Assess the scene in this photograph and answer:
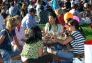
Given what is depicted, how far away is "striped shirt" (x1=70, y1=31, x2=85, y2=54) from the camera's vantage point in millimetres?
9337

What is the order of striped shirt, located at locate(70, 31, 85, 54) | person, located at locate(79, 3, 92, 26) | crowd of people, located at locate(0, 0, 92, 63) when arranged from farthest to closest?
person, located at locate(79, 3, 92, 26) < striped shirt, located at locate(70, 31, 85, 54) < crowd of people, located at locate(0, 0, 92, 63)

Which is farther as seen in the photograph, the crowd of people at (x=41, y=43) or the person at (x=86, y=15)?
the person at (x=86, y=15)

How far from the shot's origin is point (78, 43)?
9.39m

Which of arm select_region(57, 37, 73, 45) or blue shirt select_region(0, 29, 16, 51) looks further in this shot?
blue shirt select_region(0, 29, 16, 51)

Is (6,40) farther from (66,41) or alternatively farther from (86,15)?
(86,15)

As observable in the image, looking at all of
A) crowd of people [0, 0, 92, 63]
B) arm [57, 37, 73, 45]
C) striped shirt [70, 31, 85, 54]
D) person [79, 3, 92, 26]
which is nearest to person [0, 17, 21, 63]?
crowd of people [0, 0, 92, 63]

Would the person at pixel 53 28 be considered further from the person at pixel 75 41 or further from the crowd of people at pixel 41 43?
the person at pixel 75 41

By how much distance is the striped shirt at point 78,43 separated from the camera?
9337 millimetres

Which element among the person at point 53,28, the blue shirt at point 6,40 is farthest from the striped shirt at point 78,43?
the person at point 53,28

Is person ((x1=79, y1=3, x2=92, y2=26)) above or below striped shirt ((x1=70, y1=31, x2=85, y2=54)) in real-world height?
below

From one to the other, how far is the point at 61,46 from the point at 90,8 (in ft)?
46.8

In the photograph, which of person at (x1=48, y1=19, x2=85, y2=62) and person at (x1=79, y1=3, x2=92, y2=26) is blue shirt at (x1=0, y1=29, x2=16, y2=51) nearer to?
person at (x1=48, y1=19, x2=85, y2=62)

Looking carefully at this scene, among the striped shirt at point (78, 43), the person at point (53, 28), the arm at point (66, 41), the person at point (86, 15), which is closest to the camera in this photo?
the arm at point (66, 41)

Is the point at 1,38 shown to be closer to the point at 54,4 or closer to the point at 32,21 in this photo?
the point at 32,21
